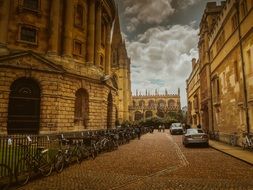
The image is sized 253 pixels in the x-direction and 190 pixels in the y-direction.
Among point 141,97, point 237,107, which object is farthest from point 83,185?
point 141,97

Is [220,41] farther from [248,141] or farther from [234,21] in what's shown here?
[248,141]

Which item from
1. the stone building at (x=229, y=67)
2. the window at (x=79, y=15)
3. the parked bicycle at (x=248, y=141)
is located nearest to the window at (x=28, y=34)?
the window at (x=79, y=15)

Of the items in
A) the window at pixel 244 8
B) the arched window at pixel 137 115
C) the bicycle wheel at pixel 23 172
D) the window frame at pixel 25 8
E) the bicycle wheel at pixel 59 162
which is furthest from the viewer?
the arched window at pixel 137 115

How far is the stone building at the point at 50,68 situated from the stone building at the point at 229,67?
11881 millimetres

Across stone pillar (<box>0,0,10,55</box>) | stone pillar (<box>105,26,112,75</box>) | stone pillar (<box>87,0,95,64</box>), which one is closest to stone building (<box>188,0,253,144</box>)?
stone pillar (<box>105,26,112,75</box>)

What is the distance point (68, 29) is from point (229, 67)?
1582 cm

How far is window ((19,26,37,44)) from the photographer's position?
22.7 m

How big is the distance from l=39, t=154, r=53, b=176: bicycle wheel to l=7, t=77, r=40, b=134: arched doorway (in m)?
12.5

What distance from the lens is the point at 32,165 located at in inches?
336

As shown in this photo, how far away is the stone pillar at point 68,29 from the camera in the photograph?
24656 millimetres

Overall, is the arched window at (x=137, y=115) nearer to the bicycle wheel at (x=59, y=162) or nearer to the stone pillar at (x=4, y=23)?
the stone pillar at (x=4, y=23)

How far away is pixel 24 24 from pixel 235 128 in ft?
67.1

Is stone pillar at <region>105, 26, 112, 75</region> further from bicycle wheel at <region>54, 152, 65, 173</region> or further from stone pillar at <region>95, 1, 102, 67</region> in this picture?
bicycle wheel at <region>54, 152, 65, 173</region>

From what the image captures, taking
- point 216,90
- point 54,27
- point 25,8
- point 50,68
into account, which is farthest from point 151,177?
point 25,8
